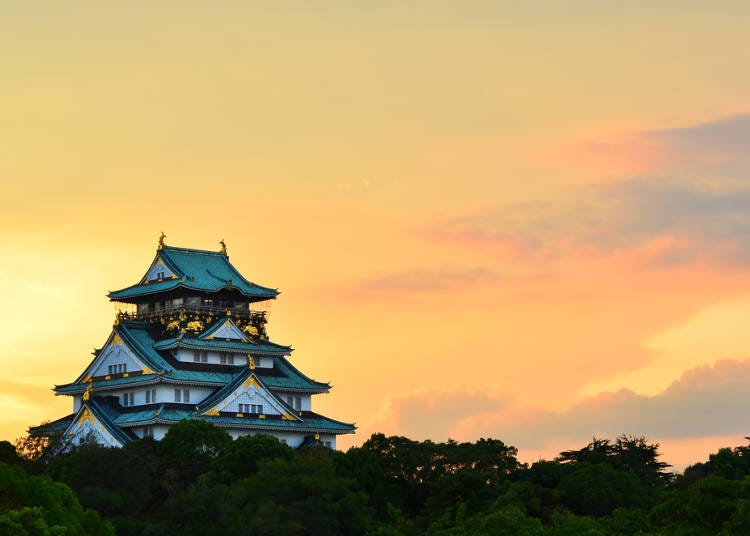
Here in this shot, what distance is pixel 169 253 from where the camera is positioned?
440 feet

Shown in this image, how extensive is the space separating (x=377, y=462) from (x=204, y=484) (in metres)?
18.9

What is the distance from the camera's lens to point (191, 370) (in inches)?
4956

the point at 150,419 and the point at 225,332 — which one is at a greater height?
the point at 225,332

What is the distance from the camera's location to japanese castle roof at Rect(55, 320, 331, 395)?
4870 inches

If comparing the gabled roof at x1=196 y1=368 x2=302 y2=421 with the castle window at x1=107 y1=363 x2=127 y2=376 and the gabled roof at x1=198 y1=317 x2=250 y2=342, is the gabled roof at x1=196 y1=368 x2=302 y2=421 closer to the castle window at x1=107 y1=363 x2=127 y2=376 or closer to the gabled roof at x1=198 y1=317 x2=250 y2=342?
the gabled roof at x1=198 y1=317 x2=250 y2=342

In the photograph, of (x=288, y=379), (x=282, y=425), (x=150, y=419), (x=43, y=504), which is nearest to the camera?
(x=43, y=504)

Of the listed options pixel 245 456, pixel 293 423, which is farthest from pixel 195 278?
pixel 245 456

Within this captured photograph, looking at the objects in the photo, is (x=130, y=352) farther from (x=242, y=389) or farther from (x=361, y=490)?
(x=361, y=490)

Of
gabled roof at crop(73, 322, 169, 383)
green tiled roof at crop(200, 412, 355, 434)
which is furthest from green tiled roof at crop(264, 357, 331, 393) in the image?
gabled roof at crop(73, 322, 169, 383)

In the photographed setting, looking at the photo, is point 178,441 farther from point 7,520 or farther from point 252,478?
point 7,520

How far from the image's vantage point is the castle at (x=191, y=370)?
122m

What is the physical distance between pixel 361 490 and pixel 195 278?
1338 inches

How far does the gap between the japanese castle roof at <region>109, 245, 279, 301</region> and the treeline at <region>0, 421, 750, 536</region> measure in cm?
2079

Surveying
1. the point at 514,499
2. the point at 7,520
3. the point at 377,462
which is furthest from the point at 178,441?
the point at 7,520
